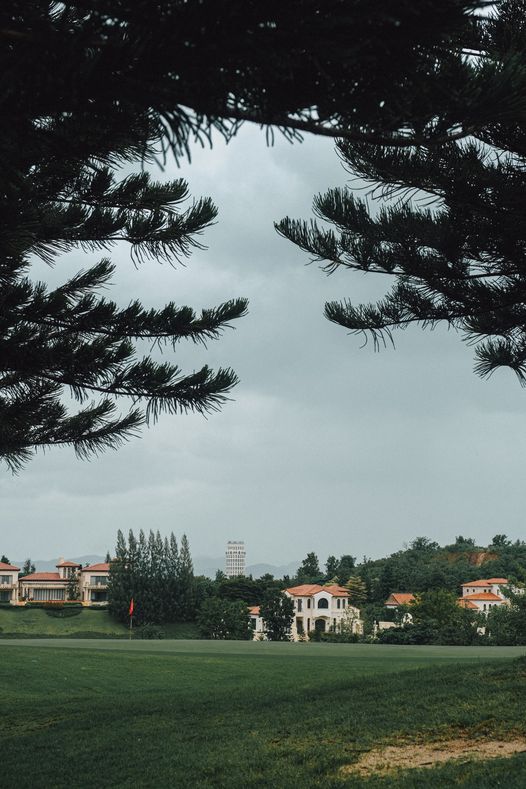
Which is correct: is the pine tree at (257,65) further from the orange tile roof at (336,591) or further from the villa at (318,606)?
the orange tile roof at (336,591)

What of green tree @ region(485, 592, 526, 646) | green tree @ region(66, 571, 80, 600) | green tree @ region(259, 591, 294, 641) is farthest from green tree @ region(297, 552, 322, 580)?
green tree @ region(485, 592, 526, 646)

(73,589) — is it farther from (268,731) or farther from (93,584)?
(268,731)

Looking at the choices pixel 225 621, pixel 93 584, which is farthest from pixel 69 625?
pixel 93 584

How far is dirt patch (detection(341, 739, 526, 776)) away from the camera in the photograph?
6588 mm

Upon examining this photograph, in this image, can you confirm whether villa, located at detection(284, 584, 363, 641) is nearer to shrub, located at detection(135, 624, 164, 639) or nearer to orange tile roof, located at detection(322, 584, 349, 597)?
orange tile roof, located at detection(322, 584, 349, 597)

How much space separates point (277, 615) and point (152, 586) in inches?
435

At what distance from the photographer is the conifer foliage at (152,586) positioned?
5825 cm

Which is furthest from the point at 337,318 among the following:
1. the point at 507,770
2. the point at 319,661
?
the point at 319,661

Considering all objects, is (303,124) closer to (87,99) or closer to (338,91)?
(338,91)

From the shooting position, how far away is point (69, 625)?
5559 cm

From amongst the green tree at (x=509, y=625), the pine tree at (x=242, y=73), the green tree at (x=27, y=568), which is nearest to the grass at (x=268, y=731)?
the pine tree at (x=242, y=73)

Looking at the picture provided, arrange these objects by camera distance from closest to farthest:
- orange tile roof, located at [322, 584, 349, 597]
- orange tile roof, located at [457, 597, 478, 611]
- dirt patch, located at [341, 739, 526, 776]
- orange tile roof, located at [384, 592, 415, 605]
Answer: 1. dirt patch, located at [341, 739, 526, 776]
2. orange tile roof, located at [457, 597, 478, 611]
3. orange tile roof, located at [384, 592, 415, 605]
4. orange tile roof, located at [322, 584, 349, 597]

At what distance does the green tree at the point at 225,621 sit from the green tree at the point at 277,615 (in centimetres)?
135

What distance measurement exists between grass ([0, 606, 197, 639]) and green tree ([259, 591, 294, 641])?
4754 mm
